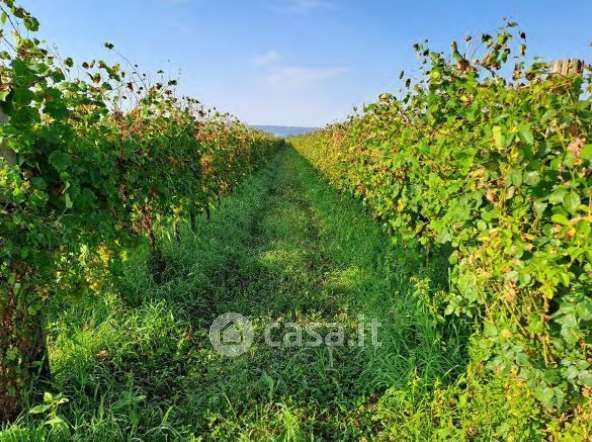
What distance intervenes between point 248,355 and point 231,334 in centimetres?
42

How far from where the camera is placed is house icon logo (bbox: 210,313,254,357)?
3797mm

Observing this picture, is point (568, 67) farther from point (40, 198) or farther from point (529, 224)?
point (40, 198)

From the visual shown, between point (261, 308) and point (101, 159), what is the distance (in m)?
2.25

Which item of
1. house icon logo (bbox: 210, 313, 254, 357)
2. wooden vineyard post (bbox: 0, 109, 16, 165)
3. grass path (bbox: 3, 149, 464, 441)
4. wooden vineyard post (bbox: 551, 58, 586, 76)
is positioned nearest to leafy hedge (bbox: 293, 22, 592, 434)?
wooden vineyard post (bbox: 551, 58, 586, 76)

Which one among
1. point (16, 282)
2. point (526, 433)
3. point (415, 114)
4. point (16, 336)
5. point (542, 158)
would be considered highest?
point (415, 114)

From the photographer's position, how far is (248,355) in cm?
370

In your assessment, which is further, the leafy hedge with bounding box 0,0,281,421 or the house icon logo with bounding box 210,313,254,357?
the house icon logo with bounding box 210,313,254,357

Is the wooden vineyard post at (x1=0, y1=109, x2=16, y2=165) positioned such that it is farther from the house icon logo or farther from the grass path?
the house icon logo

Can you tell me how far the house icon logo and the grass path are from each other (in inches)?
3.1

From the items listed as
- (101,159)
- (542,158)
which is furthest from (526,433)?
(101,159)

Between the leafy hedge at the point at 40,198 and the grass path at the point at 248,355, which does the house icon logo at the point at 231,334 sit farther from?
the leafy hedge at the point at 40,198

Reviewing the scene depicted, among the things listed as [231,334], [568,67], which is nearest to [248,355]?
[231,334]

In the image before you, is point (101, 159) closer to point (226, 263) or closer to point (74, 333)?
point (74, 333)

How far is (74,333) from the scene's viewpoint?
3.70 metres
